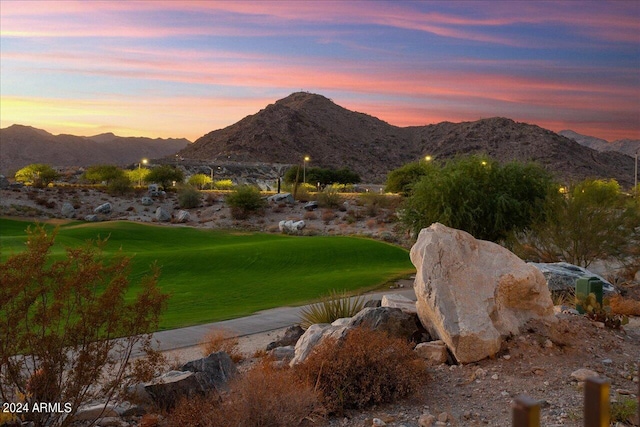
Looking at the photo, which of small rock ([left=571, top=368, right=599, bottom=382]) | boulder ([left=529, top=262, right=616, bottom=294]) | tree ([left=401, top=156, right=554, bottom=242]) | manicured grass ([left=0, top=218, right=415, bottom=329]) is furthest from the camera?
tree ([left=401, top=156, right=554, bottom=242])

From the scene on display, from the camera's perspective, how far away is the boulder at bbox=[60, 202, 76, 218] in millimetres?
58219

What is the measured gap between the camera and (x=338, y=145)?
122m

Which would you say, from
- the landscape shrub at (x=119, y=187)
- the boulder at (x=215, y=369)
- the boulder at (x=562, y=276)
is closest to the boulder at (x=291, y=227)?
the landscape shrub at (x=119, y=187)

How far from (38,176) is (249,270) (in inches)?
2077

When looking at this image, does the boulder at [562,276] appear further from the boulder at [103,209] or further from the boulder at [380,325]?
the boulder at [103,209]

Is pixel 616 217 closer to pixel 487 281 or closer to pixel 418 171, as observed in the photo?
pixel 487 281

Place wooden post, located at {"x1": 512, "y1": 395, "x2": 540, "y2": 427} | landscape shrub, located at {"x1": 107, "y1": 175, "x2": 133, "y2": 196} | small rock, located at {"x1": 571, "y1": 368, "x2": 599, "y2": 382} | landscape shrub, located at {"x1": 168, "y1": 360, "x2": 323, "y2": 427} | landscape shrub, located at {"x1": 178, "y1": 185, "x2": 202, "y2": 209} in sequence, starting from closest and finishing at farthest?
wooden post, located at {"x1": 512, "y1": 395, "x2": 540, "y2": 427} → landscape shrub, located at {"x1": 168, "y1": 360, "x2": 323, "y2": 427} → small rock, located at {"x1": 571, "y1": 368, "x2": 599, "y2": 382} → landscape shrub, located at {"x1": 178, "y1": 185, "x2": 202, "y2": 209} → landscape shrub, located at {"x1": 107, "y1": 175, "x2": 133, "y2": 196}

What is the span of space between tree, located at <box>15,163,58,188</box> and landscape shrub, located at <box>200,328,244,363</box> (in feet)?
198

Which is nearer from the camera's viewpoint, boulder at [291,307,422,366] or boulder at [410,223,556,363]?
boulder at [410,223,556,363]

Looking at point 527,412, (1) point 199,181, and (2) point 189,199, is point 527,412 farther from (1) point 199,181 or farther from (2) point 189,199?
(1) point 199,181

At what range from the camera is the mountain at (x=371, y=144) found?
10738 cm

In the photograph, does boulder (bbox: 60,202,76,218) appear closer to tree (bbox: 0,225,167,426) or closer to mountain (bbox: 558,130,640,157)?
tree (bbox: 0,225,167,426)

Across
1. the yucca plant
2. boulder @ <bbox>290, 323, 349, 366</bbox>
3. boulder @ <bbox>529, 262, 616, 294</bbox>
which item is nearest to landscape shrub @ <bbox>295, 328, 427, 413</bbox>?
boulder @ <bbox>290, 323, 349, 366</bbox>

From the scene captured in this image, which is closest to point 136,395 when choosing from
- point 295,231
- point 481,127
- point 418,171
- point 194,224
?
point 295,231
